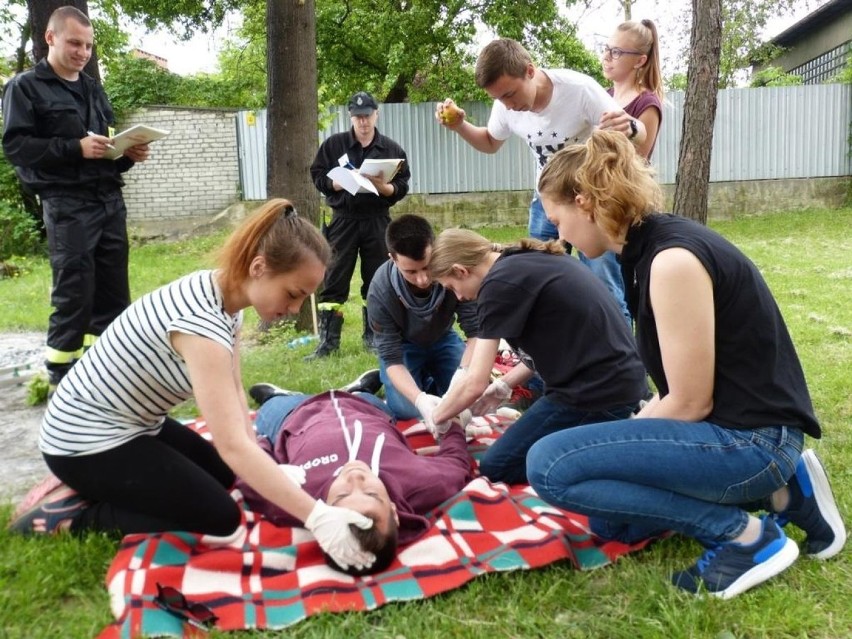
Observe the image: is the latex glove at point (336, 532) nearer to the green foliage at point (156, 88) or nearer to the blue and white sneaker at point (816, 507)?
the blue and white sneaker at point (816, 507)

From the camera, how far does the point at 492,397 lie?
3.54m

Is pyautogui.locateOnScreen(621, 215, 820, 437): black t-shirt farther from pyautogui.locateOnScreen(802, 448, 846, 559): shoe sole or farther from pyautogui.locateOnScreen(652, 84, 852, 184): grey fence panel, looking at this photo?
pyautogui.locateOnScreen(652, 84, 852, 184): grey fence panel

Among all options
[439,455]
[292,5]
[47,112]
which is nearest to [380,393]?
[439,455]

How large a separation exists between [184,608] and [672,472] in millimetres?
1437

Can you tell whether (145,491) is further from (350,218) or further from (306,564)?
(350,218)

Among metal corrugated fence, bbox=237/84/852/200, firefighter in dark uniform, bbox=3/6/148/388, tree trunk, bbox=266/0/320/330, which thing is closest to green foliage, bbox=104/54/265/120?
metal corrugated fence, bbox=237/84/852/200

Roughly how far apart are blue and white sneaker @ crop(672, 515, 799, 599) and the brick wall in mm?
12308

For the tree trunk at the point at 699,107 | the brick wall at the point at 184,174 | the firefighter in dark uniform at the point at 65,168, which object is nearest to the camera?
the firefighter in dark uniform at the point at 65,168

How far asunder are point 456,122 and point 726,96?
10.5 m

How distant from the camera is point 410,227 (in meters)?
3.42

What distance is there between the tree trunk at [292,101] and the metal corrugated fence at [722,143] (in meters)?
7.14

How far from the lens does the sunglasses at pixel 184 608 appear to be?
2070mm

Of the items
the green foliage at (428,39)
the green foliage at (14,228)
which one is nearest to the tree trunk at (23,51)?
the green foliage at (14,228)

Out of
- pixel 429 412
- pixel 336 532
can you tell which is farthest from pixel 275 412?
pixel 336 532
